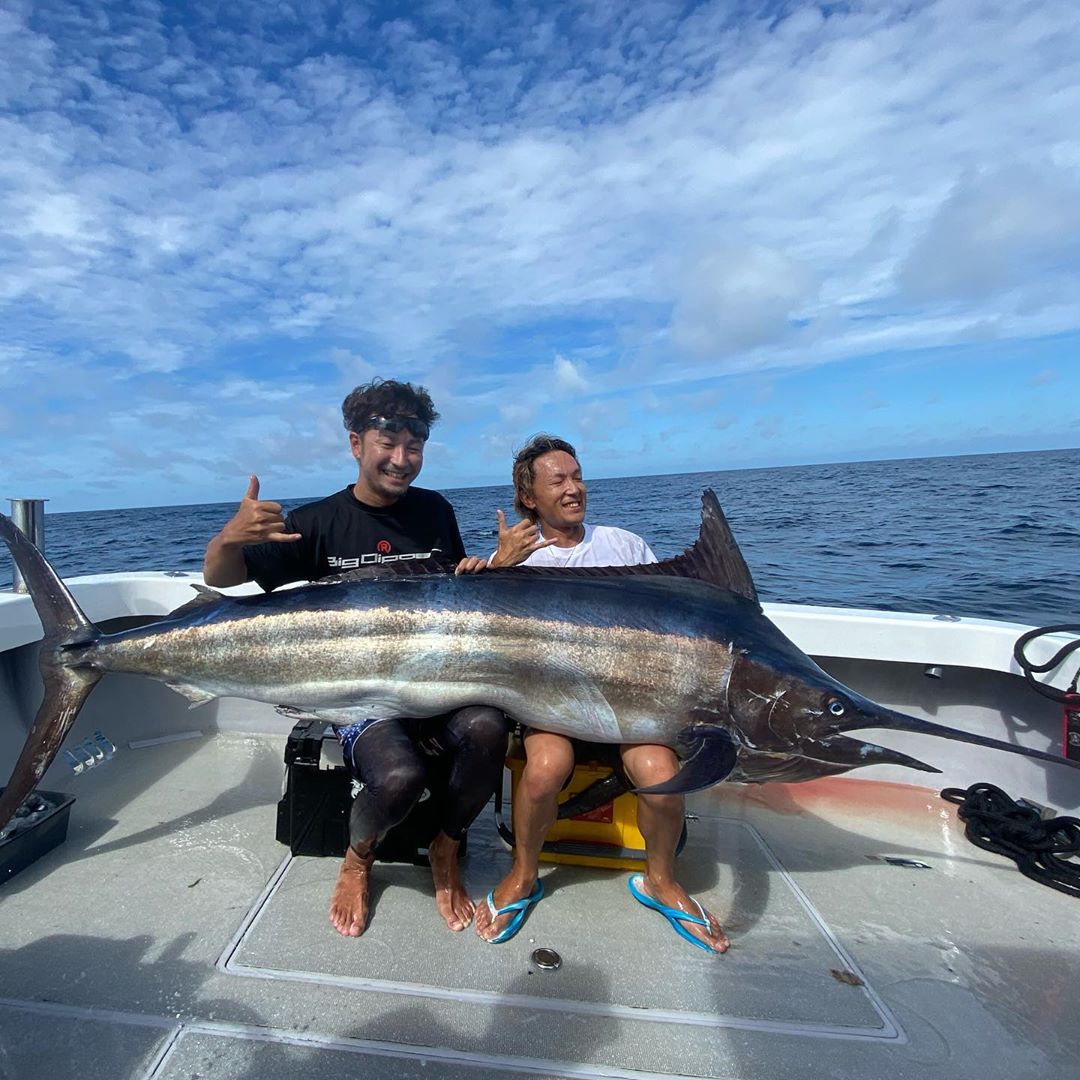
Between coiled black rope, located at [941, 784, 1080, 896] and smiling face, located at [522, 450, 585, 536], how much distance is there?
6.97 feet

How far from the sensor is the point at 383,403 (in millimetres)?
2672

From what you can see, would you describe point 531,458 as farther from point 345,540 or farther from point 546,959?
point 546,959

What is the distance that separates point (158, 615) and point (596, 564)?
2433mm

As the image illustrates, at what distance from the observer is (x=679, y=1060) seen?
1685 millimetres

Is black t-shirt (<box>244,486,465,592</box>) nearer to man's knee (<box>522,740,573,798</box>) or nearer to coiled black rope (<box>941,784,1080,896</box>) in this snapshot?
man's knee (<box>522,740,573,798</box>)

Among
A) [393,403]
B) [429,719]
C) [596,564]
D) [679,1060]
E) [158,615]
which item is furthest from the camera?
[158,615]

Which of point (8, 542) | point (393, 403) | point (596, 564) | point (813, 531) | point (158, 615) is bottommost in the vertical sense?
point (813, 531)

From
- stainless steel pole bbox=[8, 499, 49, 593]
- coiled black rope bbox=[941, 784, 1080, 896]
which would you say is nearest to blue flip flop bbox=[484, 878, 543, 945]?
coiled black rope bbox=[941, 784, 1080, 896]

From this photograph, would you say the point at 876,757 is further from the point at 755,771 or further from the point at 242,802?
the point at 242,802

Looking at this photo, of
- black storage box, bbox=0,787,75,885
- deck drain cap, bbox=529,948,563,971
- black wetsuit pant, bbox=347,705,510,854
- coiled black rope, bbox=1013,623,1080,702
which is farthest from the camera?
coiled black rope, bbox=1013,623,1080,702

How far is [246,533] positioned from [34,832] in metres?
1.35

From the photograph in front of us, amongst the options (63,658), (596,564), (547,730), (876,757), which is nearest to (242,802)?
(63,658)

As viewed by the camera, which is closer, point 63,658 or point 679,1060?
point 679,1060

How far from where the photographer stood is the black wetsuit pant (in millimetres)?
2111
